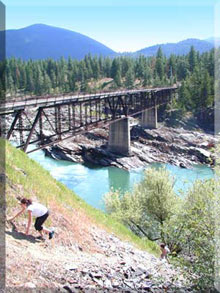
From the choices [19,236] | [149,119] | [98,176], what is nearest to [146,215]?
[19,236]

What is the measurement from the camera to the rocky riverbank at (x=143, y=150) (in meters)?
Result: 52.9

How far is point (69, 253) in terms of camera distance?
30.5ft

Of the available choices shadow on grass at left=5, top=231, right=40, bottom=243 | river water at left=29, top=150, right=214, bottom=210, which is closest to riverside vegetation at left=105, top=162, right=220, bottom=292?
shadow on grass at left=5, top=231, right=40, bottom=243

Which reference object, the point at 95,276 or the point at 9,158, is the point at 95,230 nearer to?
the point at 95,276

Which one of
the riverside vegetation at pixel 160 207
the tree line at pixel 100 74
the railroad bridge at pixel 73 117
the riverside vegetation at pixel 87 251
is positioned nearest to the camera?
the riverside vegetation at pixel 87 251

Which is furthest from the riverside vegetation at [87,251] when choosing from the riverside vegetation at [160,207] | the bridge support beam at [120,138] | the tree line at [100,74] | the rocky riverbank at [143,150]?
the tree line at [100,74]

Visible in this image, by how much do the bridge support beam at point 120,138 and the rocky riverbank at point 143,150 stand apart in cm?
133

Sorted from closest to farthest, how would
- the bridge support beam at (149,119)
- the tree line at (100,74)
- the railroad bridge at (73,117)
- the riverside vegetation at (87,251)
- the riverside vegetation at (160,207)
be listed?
1. the riverside vegetation at (87,251)
2. the riverside vegetation at (160,207)
3. the railroad bridge at (73,117)
4. the bridge support beam at (149,119)
5. the tree line at (100,74)

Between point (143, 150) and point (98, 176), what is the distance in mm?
14858

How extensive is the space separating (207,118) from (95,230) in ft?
235

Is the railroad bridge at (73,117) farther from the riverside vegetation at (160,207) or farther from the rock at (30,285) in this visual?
the rock at (30,285)

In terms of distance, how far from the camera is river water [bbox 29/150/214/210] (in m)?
39.4

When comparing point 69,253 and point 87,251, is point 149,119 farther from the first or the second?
point 69,253

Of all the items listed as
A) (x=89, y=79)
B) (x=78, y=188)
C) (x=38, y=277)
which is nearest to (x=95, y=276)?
(x=38, y=277)
